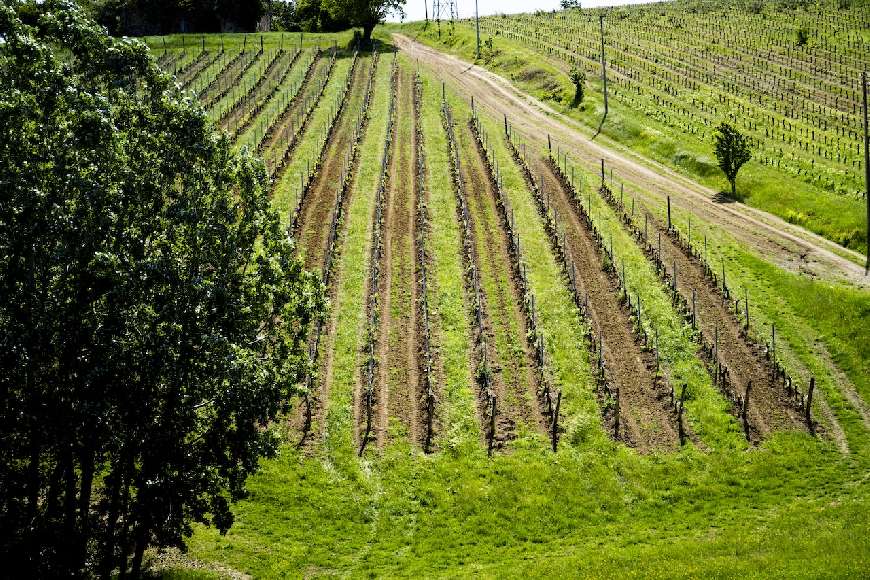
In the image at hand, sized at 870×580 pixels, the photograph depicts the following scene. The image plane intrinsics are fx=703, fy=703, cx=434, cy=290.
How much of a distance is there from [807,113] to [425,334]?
228 ft

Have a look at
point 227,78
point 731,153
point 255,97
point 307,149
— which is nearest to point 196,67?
point 227,78

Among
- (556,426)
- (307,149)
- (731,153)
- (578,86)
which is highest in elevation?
(578,86)

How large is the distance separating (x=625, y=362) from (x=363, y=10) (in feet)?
299

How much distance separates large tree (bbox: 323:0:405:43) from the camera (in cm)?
11419

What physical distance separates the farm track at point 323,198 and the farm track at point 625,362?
1865 cm

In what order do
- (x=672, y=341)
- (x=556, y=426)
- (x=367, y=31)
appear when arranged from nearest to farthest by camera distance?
(x=556, y=426)
(x=672, y=341)
(x=367, y=31)

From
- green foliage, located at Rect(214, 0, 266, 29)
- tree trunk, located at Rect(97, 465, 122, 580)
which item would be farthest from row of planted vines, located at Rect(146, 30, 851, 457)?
green foliage, located at Rect(214, 0, 266, 29)

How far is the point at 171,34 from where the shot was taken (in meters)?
127

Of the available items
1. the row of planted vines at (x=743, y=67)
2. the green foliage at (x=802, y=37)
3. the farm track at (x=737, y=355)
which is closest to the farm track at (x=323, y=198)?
the farm track at (x=737, y=355)

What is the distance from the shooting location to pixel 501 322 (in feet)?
149

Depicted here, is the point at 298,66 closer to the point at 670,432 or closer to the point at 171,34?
the point at 171,34

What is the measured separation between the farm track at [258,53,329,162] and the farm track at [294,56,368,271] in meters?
4.50

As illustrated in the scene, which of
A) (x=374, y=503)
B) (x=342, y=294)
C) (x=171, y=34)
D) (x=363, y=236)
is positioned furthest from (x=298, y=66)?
(x=374, y=503)

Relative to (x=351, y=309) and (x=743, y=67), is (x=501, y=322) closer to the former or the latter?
(x=351, y=309)
